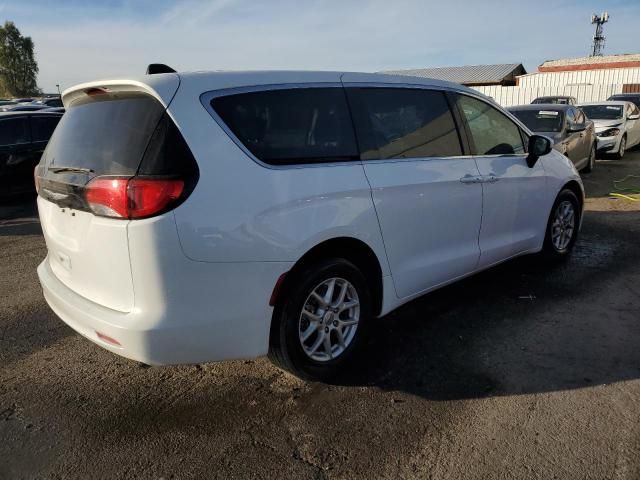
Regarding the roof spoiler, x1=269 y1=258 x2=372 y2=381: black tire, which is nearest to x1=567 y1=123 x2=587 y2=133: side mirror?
x1=269 y1=258 x2=372 y2=381: black tire

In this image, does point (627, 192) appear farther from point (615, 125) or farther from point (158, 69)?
point (158, 69)

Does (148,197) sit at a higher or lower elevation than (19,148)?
higher

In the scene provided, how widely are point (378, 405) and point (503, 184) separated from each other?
2194 mm

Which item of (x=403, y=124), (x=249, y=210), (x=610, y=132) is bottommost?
(x=610, y=132)

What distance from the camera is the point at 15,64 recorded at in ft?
250

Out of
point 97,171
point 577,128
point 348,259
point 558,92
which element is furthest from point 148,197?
point 558,92

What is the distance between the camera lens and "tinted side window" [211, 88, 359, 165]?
2.76 m

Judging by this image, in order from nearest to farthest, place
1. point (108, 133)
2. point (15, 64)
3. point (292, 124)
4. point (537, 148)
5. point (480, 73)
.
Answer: point (108, 133)
point (292, 124)
point (537, 148)
point (480, 73)
point (15, 64)

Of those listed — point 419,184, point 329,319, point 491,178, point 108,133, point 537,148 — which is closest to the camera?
point 108,133

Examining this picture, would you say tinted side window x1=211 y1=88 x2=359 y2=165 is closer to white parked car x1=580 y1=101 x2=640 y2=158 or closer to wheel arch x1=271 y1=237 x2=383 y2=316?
wheel arch x1=271 y1=237 x2=383 y2=316

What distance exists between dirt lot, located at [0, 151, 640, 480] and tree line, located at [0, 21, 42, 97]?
84.2 meters

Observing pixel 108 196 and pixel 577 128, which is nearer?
pixel 108 196

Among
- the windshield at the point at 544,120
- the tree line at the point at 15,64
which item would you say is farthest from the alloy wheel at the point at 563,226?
the tree line at the point at 15,64

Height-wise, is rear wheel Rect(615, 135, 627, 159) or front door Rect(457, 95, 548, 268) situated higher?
front door Rect(457, 95, 548, 268)
